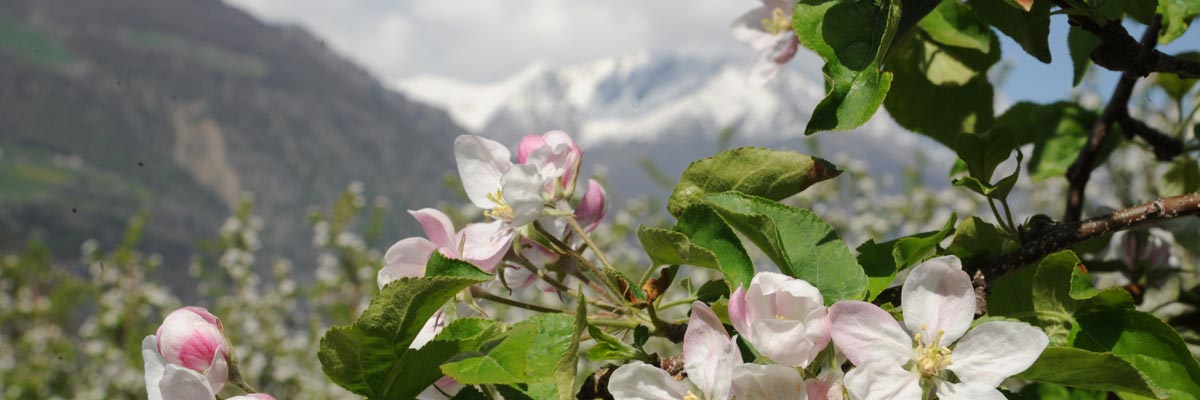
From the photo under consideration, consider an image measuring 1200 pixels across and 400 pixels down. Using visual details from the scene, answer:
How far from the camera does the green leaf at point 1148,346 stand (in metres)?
0.67

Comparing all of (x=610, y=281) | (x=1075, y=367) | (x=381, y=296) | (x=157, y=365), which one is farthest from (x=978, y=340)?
(x=157, y=365)

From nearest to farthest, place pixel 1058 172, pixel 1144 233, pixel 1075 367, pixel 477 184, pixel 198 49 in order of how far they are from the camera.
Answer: pixel 1075 367
pixel 477 184
pixel 1144 233
pixel 1058 172
pixel 198 49

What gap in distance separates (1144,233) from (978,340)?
0.79 meters

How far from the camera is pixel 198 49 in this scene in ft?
288

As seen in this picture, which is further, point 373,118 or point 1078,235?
point 373,118

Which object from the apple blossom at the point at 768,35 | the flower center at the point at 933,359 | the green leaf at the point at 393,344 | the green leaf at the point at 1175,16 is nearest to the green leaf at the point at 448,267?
the green leaf at the point at 393,344

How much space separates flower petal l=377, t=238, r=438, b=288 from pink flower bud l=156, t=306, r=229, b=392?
0.50 feet

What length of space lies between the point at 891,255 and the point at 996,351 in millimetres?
134

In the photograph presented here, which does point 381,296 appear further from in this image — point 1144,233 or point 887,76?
point 1144,233

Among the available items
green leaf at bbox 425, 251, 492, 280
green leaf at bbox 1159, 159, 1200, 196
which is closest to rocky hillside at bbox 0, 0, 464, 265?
green leaf at bbox 1159, 159, 1200, 196

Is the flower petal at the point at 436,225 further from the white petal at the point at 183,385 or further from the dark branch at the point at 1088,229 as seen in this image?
the dark branch at the point at 1088,229

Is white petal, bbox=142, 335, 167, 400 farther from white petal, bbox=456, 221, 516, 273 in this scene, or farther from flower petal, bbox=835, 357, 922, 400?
flower petal, bbox=835, 357, 922, 400

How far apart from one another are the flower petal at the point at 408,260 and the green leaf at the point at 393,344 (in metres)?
0.17

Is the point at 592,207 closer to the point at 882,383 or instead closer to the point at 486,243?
the point at 486,243
